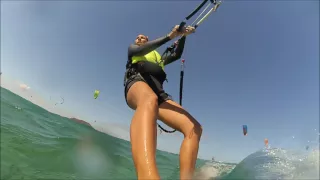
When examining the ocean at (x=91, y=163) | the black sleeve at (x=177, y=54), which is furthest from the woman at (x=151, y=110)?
the ocean at (x=91, y=163)

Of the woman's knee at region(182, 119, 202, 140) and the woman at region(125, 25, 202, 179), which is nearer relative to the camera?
the woman at region(125, 25, 202, 179)

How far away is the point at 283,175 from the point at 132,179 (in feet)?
12.3

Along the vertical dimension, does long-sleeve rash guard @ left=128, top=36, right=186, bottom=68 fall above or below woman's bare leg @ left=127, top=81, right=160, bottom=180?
above

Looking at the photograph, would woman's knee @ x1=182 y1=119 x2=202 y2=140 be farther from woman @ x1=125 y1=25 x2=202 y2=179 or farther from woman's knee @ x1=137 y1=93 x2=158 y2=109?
woman's knee @ x1=137 y1=93 x2=158 y2=109

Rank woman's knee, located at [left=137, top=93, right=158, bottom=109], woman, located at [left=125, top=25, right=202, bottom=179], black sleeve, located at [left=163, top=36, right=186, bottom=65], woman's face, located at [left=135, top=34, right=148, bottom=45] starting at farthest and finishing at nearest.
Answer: black sleeve, located at [left=163, top=36, right=186, bottom=65], woman's face, located at [left=135, top=34, right=148, bottom=45], woman's knee, located at [left=137, top=93, right=158, bottom=109], woman, located at [left=125, top=25, right=202, bottom=179]

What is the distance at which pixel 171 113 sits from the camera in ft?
9.54

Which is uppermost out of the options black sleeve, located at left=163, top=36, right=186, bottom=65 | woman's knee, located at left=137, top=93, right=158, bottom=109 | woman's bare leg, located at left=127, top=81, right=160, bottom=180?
black sleeve, located at left=163, top=36, right=186, bottom=65

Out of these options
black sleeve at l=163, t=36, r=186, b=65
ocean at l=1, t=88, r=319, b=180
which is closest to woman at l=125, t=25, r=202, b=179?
black sleeve at l=163, t=36, r=186, b=65

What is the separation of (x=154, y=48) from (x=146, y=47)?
0.28 ft

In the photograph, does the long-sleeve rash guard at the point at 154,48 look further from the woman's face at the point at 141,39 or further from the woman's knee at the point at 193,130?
the woman's knee at the point at 193,130

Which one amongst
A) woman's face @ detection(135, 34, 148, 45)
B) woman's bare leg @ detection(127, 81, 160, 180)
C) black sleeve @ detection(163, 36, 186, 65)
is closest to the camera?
woman's bare leg @ detection(127, 81, 160, 180)

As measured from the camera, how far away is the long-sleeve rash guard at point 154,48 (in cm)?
258

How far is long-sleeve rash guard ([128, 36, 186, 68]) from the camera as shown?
2.58m

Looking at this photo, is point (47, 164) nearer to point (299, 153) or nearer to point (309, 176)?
point (309, 176)
